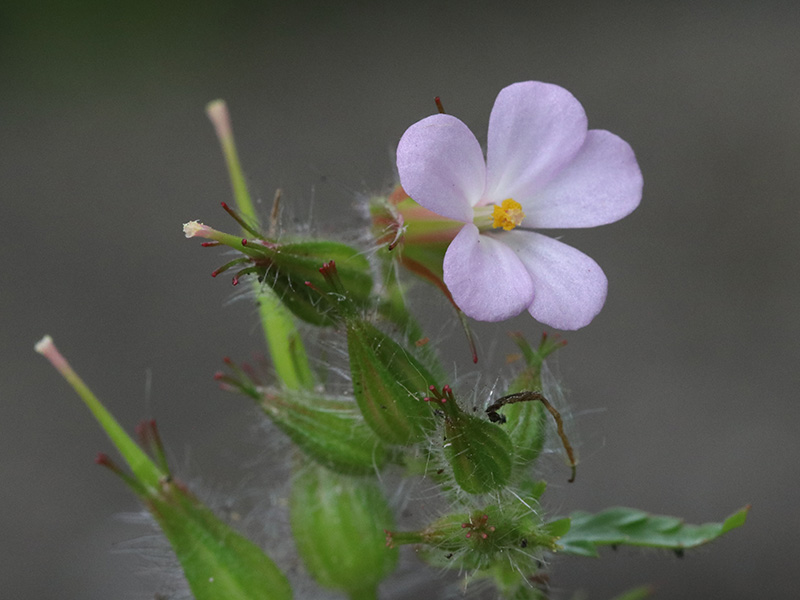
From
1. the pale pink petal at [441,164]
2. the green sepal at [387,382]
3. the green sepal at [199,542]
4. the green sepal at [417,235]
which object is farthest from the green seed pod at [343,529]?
the pale pink petal at [441,164]

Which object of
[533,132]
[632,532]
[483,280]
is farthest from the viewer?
[632,532]

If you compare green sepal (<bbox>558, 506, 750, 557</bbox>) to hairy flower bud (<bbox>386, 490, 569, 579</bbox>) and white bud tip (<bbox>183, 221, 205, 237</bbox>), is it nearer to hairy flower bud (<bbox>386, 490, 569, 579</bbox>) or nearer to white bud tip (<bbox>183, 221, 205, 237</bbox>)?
hairy flower bud (<bbox>386, 490, 569, 579</bbox>)

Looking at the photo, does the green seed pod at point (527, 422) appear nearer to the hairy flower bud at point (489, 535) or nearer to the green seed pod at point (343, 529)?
the hairy flower bud at point (489, 535)

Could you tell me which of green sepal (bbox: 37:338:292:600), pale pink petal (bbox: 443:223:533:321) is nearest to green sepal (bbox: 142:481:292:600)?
green sepal (bbox: 37:338:292:600)

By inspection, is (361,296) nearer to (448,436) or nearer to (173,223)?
(448,436)

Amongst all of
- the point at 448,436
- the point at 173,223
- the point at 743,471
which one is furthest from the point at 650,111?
the point at 448,436

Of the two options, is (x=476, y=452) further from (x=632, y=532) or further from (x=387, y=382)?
(x=632, y=532)

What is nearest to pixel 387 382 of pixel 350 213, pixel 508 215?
pixel 508 215
